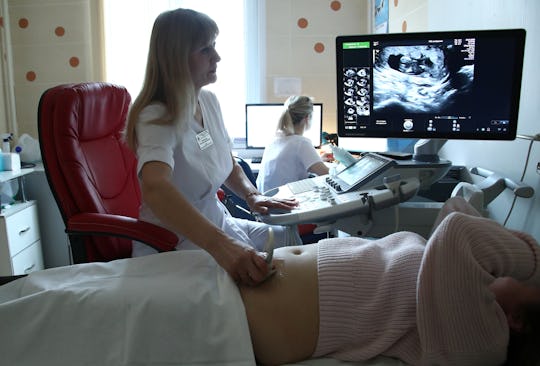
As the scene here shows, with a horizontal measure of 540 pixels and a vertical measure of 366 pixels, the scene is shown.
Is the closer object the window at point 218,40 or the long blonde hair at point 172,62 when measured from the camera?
the long blonde hair at point 172,62

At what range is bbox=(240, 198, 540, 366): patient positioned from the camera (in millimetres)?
868

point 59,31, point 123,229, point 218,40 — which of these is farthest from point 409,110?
point 59,31

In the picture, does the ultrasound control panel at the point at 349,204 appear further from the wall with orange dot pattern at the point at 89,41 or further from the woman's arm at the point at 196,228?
the wall with orange dot pattern at the point at 89,41

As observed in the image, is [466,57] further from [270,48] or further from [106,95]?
[270,48]

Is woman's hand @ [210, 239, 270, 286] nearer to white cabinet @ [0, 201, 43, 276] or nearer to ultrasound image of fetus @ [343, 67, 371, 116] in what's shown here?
ultrasound image of fetus @ [343, 67, 371, 116]

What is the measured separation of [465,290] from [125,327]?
645 mm

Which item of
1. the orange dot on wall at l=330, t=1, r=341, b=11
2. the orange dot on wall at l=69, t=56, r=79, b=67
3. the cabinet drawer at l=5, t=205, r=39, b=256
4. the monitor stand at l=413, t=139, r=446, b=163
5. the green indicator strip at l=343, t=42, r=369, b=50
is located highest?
the orange dot on wall at l=330, t=1, r=341, b=11

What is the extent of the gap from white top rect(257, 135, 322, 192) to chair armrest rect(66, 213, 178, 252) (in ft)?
3.81

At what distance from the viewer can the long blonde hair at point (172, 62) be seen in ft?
4.41

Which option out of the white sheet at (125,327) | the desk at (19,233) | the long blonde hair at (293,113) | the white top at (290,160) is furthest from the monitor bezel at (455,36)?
the desk at (19,233)

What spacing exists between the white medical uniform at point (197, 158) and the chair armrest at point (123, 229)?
100 mm

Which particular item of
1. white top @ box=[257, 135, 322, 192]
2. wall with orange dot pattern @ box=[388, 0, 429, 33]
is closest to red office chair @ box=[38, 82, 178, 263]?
white top @ box=[257, 135, 322, 192]

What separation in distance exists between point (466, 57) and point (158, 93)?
0.90 metres

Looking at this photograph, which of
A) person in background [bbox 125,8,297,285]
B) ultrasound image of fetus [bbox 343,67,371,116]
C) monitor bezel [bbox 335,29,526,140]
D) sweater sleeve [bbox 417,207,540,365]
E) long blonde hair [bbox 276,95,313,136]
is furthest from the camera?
long blonde hair [bbox 276,95,313,136]
